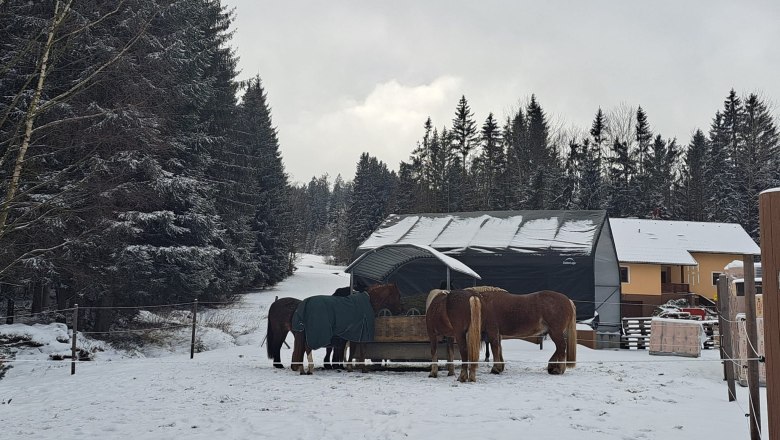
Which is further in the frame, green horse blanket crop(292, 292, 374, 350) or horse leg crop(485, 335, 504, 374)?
horse leg crop(485, 335, 504, 374)

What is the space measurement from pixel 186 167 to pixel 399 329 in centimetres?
1298

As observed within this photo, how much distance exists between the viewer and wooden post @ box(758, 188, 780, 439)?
10.5 ft

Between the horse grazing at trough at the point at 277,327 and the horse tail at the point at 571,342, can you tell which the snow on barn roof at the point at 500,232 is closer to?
the horse tail at the point at 571,342

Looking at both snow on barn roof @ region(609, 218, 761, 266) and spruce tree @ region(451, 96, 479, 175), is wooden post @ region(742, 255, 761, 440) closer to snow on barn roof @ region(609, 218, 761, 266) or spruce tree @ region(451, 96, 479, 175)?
snow on barn roof @ region(609, 218, 761, 266)

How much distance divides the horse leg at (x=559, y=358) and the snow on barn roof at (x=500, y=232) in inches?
406

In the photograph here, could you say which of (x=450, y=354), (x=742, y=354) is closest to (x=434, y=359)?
(x=450, y=354)

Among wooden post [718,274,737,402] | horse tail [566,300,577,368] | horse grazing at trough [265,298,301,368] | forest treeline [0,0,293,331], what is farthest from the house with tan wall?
horse grazing at trough [265,298,301,368]

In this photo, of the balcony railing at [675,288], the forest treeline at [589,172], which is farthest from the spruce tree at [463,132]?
the balcony railing at [675,288]

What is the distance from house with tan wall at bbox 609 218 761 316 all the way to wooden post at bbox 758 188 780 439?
29.1 meters

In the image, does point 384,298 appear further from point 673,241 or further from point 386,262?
point 673,241

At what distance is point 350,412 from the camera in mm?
7074

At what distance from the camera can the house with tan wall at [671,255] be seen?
3256 cm

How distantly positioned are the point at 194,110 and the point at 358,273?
1068cm

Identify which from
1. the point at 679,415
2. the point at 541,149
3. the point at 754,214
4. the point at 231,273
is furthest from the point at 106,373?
the point at 754,214
